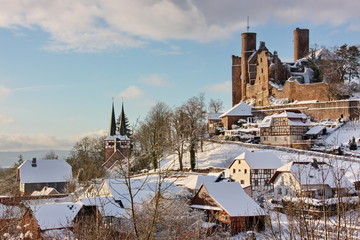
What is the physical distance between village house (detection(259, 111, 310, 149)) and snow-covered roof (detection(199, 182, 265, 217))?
17399 millimetres

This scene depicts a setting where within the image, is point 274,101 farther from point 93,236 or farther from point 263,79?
point 93,236

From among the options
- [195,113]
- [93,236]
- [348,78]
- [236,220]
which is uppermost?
[348,78]

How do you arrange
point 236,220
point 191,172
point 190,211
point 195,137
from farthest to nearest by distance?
point 195,137, point 191,172, point 190,211, point 236,220

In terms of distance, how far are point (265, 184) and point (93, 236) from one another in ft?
104

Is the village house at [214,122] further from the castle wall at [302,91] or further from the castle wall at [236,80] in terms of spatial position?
the castle wall at [302,91]

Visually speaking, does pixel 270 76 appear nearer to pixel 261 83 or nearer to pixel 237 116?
pixel 261 83

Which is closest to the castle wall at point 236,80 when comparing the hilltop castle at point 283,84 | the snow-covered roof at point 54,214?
the hilltop castle at point 283,84

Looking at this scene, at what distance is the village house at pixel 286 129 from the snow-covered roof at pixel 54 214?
88.0ft

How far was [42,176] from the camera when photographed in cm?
4675

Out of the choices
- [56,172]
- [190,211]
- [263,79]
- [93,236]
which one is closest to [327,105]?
[263,79]

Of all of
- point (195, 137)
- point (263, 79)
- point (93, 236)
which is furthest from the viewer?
point (263, 79)

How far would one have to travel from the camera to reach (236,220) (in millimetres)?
27609

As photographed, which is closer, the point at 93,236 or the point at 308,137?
the point at 93,236

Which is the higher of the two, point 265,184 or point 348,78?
point 348,78
